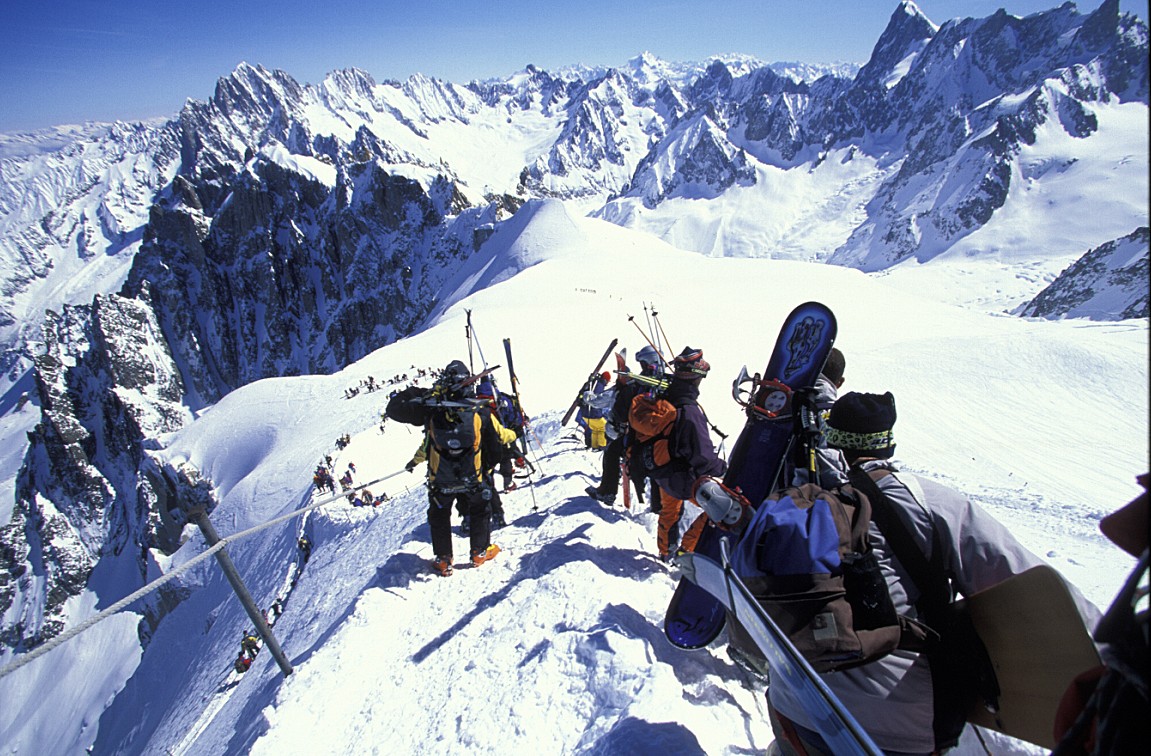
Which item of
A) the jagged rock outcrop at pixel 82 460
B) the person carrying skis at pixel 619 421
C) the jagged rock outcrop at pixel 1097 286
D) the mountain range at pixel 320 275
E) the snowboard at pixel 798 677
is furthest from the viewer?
the jagged rock outcrop at pixel 1097 286

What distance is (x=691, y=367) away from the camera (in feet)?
20.9

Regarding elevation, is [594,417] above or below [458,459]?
below

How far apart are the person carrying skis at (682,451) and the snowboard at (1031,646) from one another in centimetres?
282

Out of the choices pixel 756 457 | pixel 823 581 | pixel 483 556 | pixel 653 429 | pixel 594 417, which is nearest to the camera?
pixel 823 581

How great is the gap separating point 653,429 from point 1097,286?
436ft

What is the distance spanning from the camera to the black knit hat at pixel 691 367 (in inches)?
247

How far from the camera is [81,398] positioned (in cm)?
10231

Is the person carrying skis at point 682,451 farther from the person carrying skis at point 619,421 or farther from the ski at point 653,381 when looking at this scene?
the person carrying skis at point 619,421

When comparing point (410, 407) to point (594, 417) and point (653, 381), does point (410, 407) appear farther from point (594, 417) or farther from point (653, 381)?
point (594, 417)

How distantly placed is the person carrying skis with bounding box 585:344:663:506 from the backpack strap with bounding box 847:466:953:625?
3.86 meters

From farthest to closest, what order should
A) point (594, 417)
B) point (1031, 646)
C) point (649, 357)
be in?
point (594, 417) → point (649, 357) → point (1031, 646)

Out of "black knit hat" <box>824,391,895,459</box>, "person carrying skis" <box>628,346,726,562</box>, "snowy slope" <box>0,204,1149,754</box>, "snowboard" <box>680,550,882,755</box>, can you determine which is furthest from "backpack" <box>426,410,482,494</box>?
"black knit hat" <box>824,391,895,459</box>

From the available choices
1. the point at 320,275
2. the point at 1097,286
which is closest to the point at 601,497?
the point at 1097,286

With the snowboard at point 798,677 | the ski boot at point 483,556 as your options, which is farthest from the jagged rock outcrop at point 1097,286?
the snowboard at point 798,677
